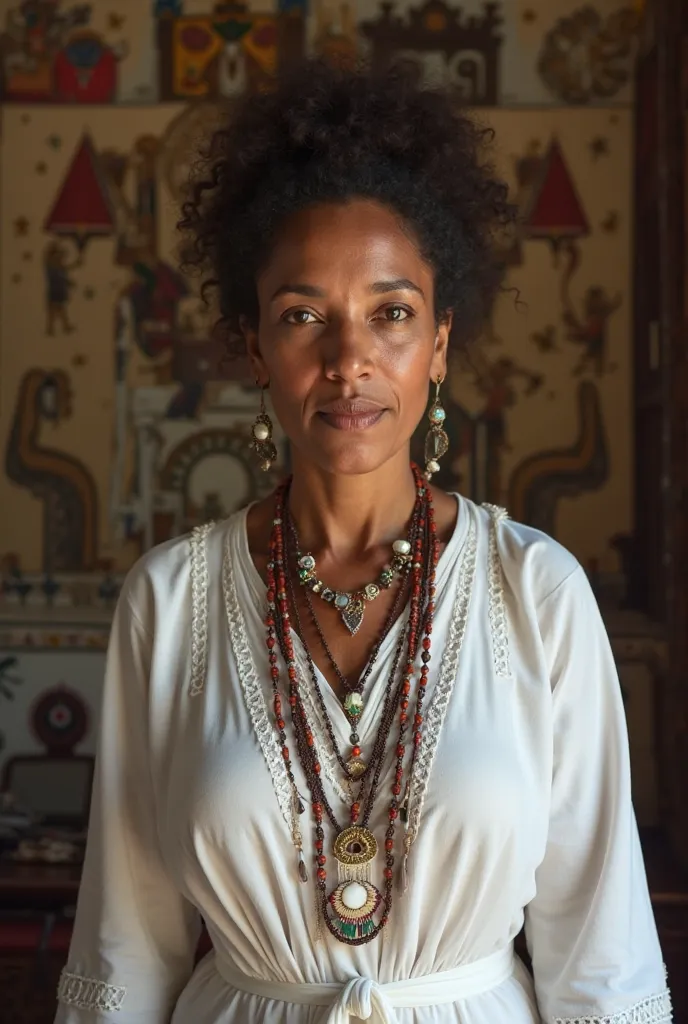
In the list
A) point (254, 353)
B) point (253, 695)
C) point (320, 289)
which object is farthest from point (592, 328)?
point (253, 695)

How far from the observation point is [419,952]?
1417 mm

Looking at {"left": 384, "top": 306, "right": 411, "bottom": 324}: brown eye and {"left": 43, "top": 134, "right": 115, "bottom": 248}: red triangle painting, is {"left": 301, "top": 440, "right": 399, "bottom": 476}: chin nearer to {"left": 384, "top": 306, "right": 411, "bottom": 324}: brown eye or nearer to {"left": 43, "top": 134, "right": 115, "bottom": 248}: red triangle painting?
{"left": 384, "top": 306, "right": 411, "bottom": 324}: brown eye

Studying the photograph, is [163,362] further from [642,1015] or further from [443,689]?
[642,1015]

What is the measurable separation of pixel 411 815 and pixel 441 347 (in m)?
0.63

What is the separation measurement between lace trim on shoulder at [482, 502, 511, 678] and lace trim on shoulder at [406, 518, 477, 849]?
0.02m

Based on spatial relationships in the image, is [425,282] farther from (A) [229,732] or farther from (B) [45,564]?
(B) [45,564]

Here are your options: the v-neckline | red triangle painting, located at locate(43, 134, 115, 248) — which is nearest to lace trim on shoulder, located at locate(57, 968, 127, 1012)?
the v-neckline

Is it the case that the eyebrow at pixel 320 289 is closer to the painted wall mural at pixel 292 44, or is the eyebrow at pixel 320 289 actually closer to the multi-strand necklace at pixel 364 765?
the multi-strand necklace at pixel 364 765

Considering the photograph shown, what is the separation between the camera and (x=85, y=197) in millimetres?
2918

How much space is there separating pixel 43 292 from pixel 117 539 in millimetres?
640

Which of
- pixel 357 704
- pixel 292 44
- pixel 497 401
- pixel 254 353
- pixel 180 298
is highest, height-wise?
pixel 292 44

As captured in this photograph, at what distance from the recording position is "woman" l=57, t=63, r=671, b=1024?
1.40m

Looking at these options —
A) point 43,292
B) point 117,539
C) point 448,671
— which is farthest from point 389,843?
point 43,292

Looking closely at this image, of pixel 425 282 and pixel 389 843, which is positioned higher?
pixel 425 282
